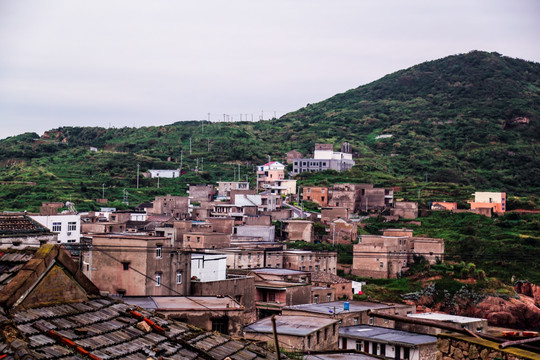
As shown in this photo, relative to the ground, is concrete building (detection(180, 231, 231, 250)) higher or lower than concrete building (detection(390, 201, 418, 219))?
lower

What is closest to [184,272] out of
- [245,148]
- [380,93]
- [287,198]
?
[287,198]

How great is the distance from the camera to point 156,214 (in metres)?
56.4

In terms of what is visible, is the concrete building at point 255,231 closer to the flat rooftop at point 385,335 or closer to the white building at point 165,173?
the flat rooftop at point 385,335

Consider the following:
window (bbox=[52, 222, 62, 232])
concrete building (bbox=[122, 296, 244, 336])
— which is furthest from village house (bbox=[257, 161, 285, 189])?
concrete building (bbox=[122, 296, 244, 336])

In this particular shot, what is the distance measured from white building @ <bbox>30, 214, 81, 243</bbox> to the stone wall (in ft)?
104

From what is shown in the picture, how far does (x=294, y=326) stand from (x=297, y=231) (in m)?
33.2

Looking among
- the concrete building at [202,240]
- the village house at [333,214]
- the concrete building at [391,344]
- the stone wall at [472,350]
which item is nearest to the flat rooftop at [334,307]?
the concrete building at [391,344]

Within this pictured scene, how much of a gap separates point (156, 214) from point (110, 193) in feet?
45.5

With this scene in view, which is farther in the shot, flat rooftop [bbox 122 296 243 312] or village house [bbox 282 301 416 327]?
village house [bbox 282 301 416 327]

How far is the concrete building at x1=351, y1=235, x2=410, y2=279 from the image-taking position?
46.8 m

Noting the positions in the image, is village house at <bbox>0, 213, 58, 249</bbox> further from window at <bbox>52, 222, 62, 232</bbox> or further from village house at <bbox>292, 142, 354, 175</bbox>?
village house at <bbox>292, 142, 354, 175</bbox>

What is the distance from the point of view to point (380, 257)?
46750mm

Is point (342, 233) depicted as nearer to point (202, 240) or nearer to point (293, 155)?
point (202, 240)

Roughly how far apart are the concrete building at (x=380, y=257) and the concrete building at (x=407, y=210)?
12996 mm
